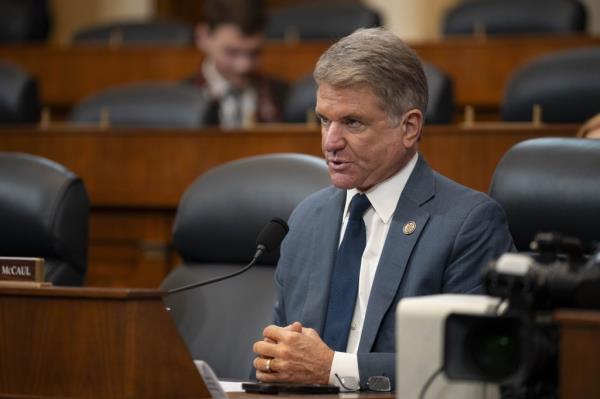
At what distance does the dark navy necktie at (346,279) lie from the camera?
2.46 meters

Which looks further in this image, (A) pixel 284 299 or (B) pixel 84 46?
(B) pixel 84 46

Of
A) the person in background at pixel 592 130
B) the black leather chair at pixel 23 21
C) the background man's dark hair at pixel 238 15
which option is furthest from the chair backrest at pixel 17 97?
the person in background at pixel 592 130

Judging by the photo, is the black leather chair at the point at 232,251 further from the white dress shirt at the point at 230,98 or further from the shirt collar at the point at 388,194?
the white dress shirt at the point at 230,98

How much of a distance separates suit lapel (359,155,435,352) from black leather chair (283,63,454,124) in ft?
5.64

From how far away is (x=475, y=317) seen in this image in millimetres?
1711

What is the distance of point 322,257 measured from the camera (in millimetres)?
2555

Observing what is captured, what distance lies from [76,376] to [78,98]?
455cm

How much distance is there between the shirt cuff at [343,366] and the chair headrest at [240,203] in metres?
0.75

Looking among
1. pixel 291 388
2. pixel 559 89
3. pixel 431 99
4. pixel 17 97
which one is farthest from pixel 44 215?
pixel 17 97

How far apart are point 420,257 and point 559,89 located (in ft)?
6.31

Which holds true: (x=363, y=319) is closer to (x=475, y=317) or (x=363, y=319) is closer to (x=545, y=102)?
(x=475, y=317)

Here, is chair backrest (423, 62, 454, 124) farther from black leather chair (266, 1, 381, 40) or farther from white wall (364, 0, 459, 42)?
white wall (364, 0, 459, 42)

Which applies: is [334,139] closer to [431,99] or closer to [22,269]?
[22,269]

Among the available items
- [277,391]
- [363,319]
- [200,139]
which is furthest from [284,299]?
[200,139]
